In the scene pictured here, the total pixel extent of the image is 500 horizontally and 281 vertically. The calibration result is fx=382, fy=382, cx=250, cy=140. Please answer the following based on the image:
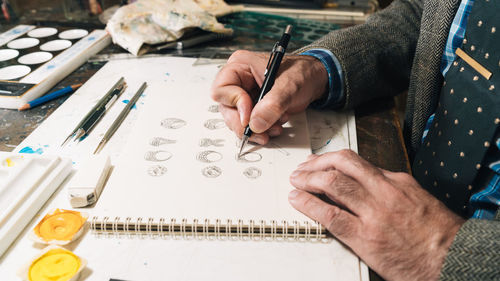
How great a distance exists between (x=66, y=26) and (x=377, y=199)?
1.19 m

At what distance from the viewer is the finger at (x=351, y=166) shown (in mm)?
613

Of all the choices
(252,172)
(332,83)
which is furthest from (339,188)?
(332,83)

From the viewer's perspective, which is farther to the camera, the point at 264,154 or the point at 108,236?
the point at 264,154

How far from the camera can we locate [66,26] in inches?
51.3

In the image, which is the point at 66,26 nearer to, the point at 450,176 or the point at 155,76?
the point at 155,76

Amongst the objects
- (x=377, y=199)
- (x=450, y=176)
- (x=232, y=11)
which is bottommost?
(x=450, y=176)

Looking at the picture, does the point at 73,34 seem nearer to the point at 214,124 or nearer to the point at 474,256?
the point at 214,124

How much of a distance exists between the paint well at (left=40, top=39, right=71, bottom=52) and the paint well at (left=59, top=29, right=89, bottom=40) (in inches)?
1.4

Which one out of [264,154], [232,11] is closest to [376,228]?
[264,154]

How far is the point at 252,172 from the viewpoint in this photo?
2.32 feet

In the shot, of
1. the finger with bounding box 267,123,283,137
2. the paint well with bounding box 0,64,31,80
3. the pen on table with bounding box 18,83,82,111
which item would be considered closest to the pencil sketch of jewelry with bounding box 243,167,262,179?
the finger with bounding box 267,123,283,137

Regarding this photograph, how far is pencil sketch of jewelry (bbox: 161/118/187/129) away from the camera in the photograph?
82 cm

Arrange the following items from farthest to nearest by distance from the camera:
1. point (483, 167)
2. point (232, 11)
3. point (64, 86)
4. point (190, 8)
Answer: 1. point (232, 11)
2. point (190, 8)
3. point (64, 86)
4. point (483, 167)

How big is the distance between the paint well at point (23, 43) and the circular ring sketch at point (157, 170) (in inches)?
28.3
